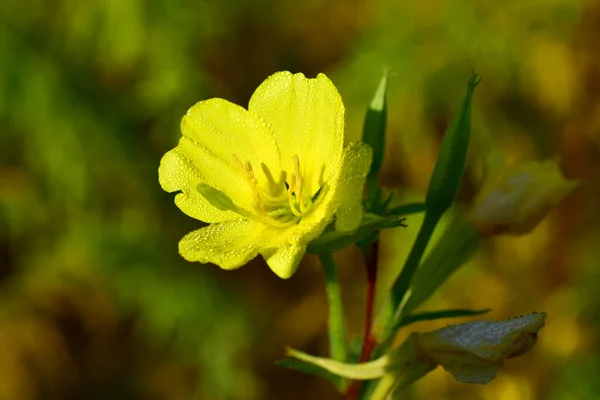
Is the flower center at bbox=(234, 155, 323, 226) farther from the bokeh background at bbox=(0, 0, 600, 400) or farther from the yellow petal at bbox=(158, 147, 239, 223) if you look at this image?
the bokeh background at bbox=(0, 0, 600, 400)

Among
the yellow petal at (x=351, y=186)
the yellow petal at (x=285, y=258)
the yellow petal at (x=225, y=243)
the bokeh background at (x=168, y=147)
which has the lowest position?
the bokeh background at (x=168, y=147)

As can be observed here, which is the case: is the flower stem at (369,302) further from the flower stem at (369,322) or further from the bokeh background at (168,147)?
the bokeh background at (168,147)

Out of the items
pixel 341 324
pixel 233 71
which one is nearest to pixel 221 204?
pixel 341 324

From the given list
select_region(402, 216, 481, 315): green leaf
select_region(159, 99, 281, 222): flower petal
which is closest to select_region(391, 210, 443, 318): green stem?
select_region(402, 216, 481, 315): green leaf

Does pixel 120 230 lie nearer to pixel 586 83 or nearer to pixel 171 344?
pixel 171 344

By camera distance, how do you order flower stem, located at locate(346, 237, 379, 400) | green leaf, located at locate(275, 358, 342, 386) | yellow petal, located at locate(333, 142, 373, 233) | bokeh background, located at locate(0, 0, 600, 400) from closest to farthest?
yellow petal, located at locate(333, 142, 373, 233) < green leaf, located at locate(275, 358, 342, 386) < flower stem, located at locate(346, 237, 379, 400) < bokeh background, located at locate(0, 0, 600, 400)

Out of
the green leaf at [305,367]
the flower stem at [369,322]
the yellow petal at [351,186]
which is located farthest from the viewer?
the flower stem at [369,322]

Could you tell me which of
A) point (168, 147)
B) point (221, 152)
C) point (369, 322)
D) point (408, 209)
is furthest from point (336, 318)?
point (168, 147)

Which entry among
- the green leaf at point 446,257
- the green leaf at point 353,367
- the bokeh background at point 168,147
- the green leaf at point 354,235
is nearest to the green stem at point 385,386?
the green leaf at point 353,367
